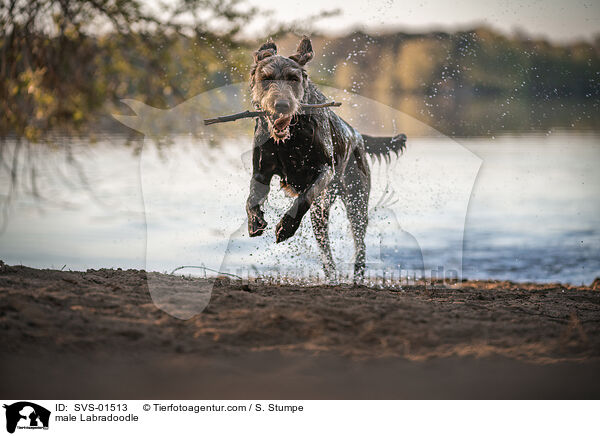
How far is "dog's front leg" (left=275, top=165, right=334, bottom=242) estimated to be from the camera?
5070 mm

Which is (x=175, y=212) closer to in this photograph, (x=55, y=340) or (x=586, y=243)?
(x=586, y=243)

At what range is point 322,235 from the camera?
6.84 m

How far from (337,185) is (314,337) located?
9.06 ft

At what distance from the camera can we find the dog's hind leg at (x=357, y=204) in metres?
6.74

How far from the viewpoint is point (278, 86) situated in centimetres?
510

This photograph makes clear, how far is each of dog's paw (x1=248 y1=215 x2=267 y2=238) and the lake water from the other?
596 millimetres

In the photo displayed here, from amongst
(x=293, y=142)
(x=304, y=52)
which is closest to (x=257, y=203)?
(x=293, y=142)

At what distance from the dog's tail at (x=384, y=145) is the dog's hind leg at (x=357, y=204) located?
627mm

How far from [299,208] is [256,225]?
0.39 m

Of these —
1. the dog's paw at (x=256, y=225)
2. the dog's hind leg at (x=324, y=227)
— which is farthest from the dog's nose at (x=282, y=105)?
the dog's hind leg at (x=324, y=227)

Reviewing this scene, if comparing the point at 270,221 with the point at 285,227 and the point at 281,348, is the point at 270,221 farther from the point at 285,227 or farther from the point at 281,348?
the point at 281,348

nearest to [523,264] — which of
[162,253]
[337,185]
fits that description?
[337,185]
